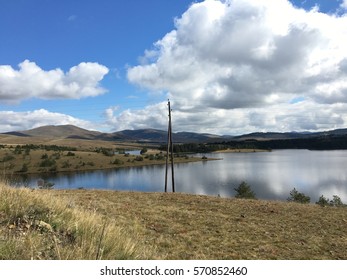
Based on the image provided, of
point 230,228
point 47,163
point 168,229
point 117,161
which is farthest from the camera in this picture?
point 117,161

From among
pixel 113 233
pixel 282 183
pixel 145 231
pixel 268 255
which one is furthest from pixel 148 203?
pixel 282 183

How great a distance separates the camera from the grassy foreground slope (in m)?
6.07

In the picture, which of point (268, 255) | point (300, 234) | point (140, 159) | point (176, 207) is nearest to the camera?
point (268, 255)

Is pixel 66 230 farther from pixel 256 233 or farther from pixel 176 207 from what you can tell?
pixel 176 207

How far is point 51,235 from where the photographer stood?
653 cm

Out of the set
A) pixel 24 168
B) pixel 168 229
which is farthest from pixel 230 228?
pixel 24 168

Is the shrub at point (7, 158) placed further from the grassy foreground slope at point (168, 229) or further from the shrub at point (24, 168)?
the grassy foreground slope at point (168, 229)

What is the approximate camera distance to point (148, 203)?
57.9 feet

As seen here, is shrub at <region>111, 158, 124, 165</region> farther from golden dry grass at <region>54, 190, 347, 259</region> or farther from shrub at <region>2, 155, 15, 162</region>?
golden dry grass at <region>54, 190, 347, 259</region>

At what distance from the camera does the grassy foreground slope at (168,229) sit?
607cm

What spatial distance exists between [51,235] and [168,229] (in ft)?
20.2

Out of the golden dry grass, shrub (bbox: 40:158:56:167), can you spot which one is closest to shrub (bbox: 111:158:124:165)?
shrub (bbox: 40:158:56:167)

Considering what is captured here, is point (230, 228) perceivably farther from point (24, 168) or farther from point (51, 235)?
point (24, 168)
